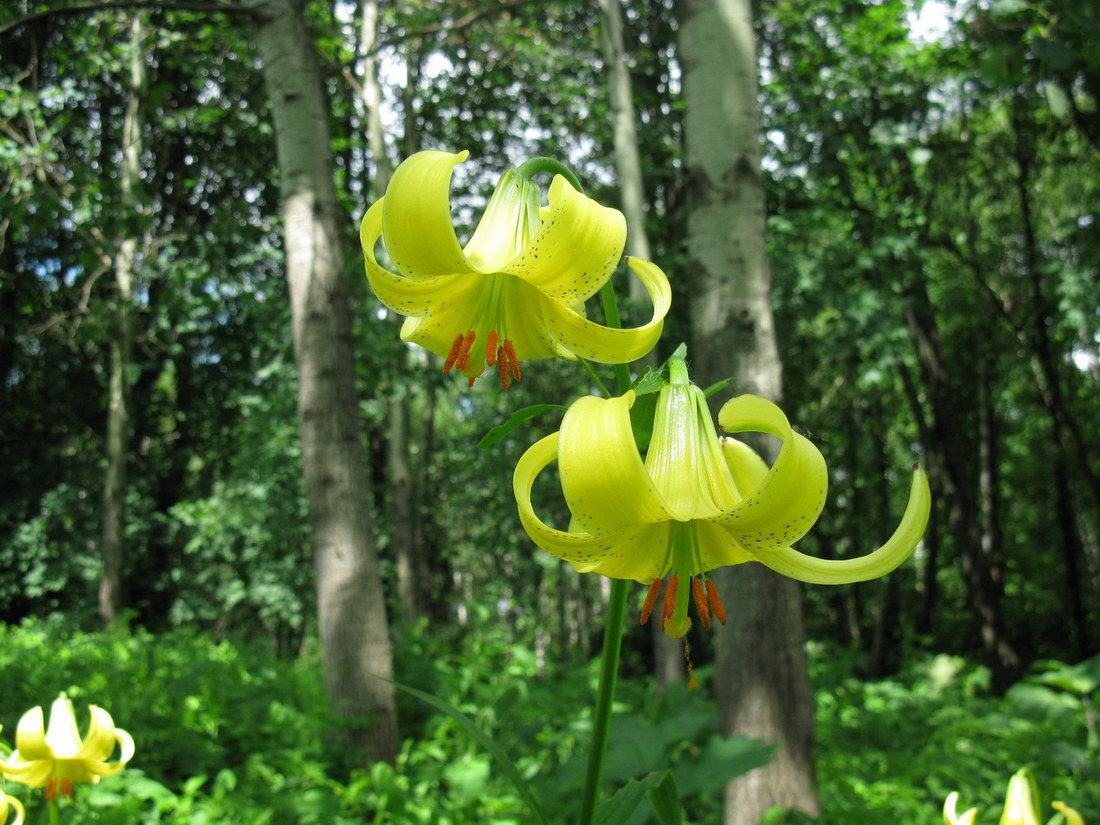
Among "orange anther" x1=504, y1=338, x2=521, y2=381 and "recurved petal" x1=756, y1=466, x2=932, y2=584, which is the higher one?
"orange anther" x1=504, y1=338, x2=521, y2=381

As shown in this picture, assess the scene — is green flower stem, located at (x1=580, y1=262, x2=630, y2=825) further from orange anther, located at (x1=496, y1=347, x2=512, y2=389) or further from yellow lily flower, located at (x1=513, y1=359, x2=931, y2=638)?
orange anther, located at (x1=496, y1=347, x2=512, y2=389)

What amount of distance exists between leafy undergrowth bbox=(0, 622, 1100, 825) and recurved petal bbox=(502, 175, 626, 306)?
1.20 metres

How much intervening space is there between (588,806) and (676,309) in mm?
4533

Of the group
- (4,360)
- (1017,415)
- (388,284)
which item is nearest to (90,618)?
(4,360)

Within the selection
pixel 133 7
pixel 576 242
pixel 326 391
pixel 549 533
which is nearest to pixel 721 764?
pixel 549 533

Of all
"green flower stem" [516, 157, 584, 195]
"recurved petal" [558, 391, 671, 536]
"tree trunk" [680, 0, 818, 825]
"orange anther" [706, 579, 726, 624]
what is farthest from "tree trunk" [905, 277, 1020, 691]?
"recurved petal" [558, 391, 671, 536]

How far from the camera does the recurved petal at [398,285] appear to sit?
750 mm

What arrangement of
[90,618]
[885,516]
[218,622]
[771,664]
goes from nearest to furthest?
[771,664] → [90,618] → [885,516] → [218,622]

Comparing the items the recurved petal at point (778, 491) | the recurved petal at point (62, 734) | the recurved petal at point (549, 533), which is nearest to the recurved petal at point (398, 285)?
the recurved petal at point (549, 533)

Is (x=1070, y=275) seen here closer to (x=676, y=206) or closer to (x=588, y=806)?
(x=676, y=206)

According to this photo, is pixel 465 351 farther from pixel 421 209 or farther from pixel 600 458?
pixel 600 458

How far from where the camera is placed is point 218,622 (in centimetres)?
1453

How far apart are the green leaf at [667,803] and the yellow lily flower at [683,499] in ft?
0.48

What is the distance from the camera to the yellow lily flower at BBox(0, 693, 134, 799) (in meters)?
0.88
